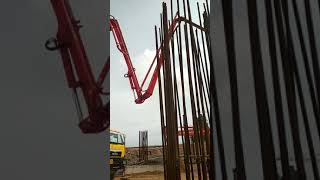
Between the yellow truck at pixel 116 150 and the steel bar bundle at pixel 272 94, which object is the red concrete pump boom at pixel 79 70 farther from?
the yellow truck at pixel 116 150

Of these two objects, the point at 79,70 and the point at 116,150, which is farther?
the point at 116,150

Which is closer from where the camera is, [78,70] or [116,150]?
[78,70]

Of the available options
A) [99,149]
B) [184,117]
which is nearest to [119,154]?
[184,117]

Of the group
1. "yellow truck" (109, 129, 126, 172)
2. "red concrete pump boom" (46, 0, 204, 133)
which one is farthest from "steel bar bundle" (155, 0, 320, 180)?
"yellow truck" (109, 129, 126, 172)

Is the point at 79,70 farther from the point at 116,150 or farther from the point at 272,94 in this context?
the point at 116,150

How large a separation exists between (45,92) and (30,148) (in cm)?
21

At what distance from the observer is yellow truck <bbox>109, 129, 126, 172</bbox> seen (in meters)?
7.16

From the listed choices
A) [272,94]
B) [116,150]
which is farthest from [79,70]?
[116,150]

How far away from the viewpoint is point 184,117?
8.22 ft

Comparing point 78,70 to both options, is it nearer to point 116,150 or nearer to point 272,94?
point 272,94

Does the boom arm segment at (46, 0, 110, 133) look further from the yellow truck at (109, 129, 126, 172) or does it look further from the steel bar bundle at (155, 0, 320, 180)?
the yellow truck at (109, 129, 126, 172)

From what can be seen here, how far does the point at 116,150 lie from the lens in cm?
742

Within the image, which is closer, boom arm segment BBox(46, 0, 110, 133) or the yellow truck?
boom arm segment BBox(46, 0, 110, 133)

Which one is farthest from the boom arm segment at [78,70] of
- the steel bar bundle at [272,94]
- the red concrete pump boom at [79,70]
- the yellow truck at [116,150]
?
the yellow truck at [116,150]
